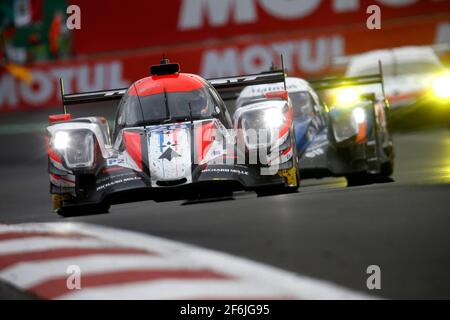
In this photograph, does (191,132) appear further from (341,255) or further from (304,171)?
(341,255)

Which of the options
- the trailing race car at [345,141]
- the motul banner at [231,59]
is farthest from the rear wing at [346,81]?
the motul banner at [231,59]

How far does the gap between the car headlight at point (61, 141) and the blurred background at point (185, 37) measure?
13919mm

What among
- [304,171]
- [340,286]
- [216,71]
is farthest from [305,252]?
[216,71]

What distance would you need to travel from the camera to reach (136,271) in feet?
18.4

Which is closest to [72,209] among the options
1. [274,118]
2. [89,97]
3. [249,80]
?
[89,97]

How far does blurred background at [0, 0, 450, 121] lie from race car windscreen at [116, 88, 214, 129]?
13319 mm

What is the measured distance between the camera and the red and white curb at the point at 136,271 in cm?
503

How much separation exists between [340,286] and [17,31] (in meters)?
19.9

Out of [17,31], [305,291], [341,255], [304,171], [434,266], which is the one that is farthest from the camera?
[17,31]

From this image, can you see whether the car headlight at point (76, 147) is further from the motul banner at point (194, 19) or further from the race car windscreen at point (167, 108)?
the motul banner at point (194, 19)

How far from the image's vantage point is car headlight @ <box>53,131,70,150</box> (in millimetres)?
8320

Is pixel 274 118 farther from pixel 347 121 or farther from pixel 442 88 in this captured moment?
pixel 442 88

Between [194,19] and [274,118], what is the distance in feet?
50.5

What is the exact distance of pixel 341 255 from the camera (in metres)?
5.59
